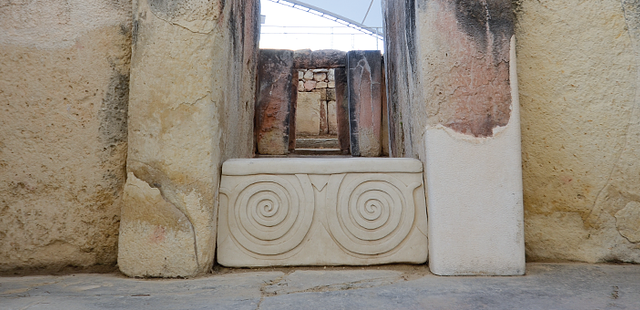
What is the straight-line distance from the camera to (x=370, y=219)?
6.16 ft

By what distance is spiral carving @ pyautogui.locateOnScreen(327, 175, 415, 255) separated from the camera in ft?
6.15

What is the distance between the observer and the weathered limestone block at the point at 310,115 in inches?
386

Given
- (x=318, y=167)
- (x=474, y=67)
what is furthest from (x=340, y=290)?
(x=474, y=67)

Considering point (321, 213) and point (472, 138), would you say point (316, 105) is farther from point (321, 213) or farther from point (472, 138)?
point (472, 138)

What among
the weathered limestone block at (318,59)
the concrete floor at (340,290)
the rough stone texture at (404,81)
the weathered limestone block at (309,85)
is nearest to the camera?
the concrete floor at (340,290)

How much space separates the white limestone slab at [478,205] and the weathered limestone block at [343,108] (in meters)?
4.80

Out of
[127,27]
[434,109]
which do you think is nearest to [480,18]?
[434,109]

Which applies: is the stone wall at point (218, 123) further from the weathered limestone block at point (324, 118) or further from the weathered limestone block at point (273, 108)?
the weathered limestone block at point (324, 118)

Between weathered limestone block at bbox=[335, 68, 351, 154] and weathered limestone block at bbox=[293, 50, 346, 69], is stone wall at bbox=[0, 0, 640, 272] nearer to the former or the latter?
weathered limestone block at bbox=[293, 50, 346, 69]

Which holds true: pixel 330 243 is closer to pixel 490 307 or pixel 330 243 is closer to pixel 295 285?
pixel 295 285

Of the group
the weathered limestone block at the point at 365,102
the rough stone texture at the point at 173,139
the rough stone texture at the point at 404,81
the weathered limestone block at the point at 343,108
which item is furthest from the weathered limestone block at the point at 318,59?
the rough stone texture at the point at 173,139

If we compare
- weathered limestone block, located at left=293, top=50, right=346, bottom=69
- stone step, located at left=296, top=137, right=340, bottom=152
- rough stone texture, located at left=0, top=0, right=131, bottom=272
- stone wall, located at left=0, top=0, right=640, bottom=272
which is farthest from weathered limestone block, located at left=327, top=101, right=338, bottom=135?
rough stone texture, located at left=0, top=0, right=131, bottom=272

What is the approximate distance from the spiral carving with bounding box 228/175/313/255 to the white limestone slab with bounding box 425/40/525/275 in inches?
22.7

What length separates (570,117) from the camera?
193 centimetres
